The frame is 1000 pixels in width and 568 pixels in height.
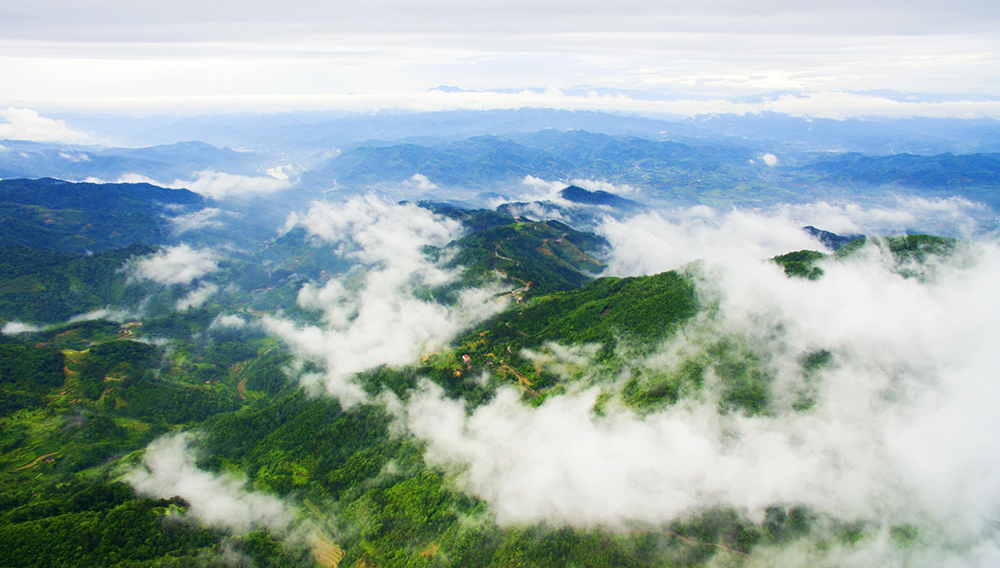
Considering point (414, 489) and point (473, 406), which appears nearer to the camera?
point (414, 489)

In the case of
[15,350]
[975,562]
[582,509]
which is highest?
[15,350]

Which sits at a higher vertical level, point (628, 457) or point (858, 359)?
point (858, 359)

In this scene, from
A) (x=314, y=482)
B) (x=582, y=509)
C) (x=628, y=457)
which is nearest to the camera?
(x=582, y=509)

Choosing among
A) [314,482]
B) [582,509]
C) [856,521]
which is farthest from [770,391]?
[314,482]

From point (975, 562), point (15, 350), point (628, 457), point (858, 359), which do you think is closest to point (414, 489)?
point (628, 457)

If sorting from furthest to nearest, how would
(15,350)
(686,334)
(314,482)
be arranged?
(15,350)
(686,334)
(314,482)

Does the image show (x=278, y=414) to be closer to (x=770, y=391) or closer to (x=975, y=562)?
(x=770, y=391)

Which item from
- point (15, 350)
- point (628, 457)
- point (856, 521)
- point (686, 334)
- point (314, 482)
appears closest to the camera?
point (856, 521)

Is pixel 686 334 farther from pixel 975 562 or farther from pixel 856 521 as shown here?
pixel 975 562

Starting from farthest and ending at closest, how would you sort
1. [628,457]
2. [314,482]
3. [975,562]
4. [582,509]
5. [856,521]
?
[314,482] < [628,457] < [582,509] < [856,521] < [975,562]
